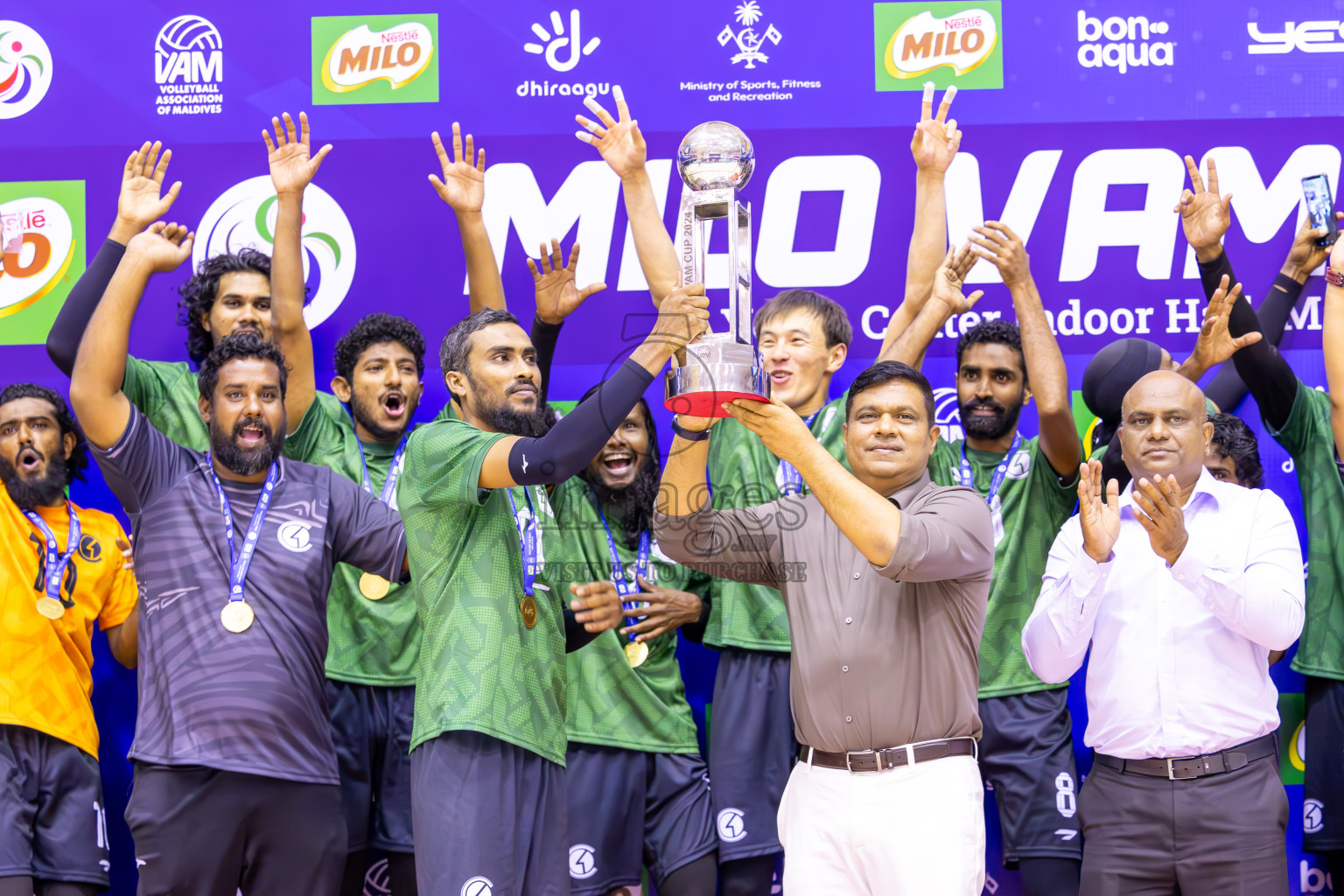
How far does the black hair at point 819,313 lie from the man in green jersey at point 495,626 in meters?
1.23

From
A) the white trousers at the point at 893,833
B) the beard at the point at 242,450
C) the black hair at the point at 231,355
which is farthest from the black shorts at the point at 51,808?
the white trousers at the point at 893,833

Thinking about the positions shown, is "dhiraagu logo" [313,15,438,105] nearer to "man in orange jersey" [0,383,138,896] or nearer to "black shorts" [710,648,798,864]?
"man in orange jersey" [0,383,138,896]

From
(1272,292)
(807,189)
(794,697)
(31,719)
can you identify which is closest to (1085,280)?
(1272,292)

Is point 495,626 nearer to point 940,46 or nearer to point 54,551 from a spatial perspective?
point 54,551

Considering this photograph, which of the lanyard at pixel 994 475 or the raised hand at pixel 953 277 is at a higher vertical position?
the raised hand at pixel 953 277

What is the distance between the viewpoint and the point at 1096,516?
3.31 m

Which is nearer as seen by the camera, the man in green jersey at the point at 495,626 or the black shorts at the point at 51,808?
the man in green jersey at the point at 495,626

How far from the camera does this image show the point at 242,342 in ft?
13.1

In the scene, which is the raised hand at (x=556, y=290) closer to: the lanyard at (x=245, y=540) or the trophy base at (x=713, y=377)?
the lanyard at (x=245, y=540)

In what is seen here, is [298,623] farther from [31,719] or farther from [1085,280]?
[1085,280]

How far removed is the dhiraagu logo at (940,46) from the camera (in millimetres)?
5047

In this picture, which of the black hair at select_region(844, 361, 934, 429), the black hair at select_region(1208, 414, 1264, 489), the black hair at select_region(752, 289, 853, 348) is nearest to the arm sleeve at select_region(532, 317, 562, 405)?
the black hair at select_region(752, 289, 853, 348)

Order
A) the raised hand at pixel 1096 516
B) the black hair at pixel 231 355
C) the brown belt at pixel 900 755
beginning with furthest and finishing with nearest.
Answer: the black hair at pixel 231 355
the raised hand at pixel 1096 516
the brown belt at pixel 900 755

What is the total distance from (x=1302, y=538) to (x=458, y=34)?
12.7ft
